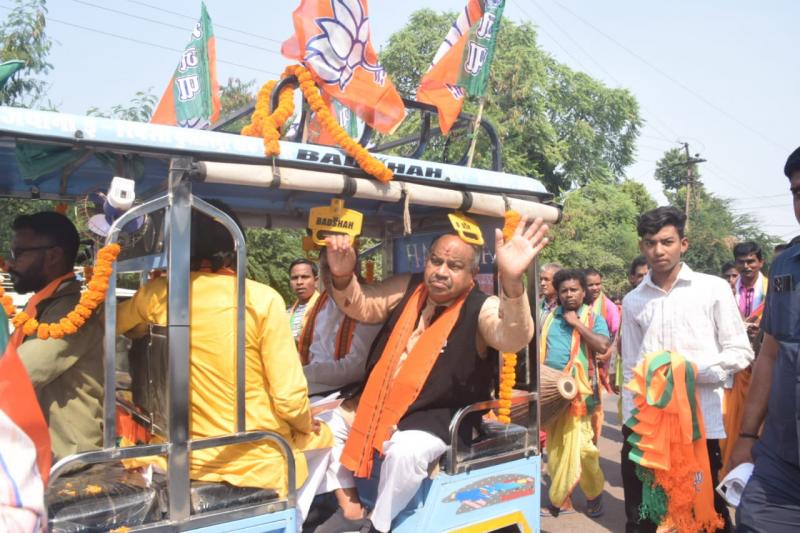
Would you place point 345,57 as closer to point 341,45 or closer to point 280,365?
point 341,45

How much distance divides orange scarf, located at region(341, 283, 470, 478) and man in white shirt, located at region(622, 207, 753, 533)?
122 centimetres

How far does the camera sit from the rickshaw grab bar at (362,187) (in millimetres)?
2408

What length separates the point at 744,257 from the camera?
660 centimetres

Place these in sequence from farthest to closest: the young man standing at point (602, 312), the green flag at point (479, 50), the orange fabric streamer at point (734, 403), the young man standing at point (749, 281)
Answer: the young man standing at point (749, 281), the young man standing at point (602, 312), the orange fabric streamer at point (734, 403), the green flag at point (479, 50)

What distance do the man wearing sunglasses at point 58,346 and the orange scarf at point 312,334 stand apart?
1639 mm

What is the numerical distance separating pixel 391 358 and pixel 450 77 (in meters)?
1.71

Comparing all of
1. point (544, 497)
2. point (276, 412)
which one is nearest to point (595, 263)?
→ point (544, 497)

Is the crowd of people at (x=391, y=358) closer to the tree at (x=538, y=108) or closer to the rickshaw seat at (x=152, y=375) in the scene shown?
the rickshaw seat at (x=152, y=375)

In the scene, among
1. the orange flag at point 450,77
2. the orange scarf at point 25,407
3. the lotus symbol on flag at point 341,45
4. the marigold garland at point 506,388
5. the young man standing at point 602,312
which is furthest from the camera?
the young man standing at point 602,312

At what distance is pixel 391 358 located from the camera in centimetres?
328

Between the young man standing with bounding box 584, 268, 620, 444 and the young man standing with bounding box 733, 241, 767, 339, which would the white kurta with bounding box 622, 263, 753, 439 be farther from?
the young man standing with bounding box 733, 241, 767, 339

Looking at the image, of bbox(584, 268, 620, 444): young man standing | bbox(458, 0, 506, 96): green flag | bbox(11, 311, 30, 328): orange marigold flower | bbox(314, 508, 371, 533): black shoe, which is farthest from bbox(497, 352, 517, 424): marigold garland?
bbox(584, 268, 620, 444): young man standing

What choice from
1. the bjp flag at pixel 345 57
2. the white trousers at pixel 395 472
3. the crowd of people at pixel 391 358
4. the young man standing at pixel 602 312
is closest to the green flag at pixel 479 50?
the bjp flag at pixel 345 57

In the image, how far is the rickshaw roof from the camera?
2.15 metres
